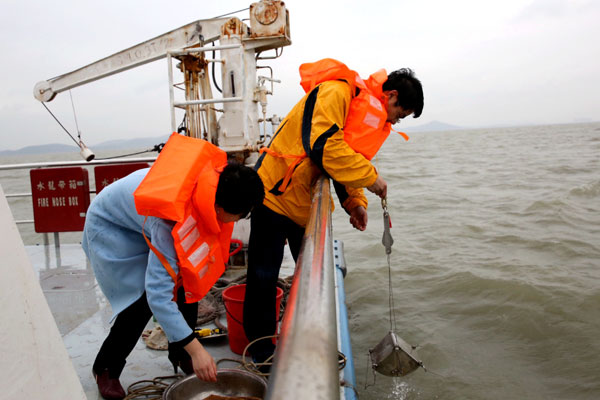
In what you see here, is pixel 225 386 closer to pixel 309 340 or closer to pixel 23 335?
pixel 23 335

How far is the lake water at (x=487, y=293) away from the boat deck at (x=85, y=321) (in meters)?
1.44

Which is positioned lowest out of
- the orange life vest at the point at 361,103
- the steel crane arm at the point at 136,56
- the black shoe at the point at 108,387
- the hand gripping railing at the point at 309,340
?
the black shoe at the point at 108,387

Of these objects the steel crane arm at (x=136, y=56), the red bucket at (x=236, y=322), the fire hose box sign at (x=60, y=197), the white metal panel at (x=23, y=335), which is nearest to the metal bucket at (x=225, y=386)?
the red bucket at (x=236, y=322)

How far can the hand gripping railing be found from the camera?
531 mm

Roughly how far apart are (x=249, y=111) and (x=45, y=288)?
2683mm

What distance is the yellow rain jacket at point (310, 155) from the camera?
2.10m

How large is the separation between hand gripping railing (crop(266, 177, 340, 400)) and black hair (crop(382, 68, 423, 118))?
60.4 inches

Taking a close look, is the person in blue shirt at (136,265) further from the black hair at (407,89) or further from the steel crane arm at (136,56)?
the steel crane arm at (136,56)

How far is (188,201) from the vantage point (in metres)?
1.73

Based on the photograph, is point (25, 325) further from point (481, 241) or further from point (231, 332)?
point (481, 241)

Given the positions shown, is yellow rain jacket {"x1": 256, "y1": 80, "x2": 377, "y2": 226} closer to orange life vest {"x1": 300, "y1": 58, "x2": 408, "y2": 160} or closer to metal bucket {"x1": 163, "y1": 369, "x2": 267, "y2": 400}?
orange life vest {"x1": 300, "y1": 58, "x2": 408, "y2": 160}

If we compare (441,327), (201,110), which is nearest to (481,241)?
(441,327)

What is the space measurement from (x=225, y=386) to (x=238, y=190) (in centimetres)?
107

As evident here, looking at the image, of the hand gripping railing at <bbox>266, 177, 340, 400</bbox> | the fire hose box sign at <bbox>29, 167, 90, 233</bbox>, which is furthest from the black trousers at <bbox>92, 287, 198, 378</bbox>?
the fire hose box sign at <bbox>29, 167, 90, 233</bbox>
